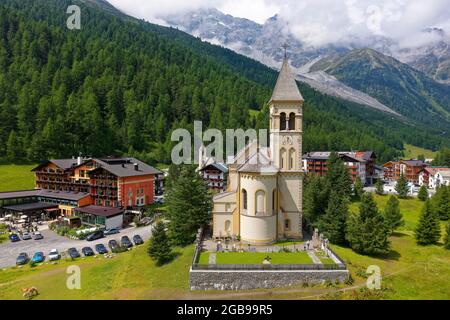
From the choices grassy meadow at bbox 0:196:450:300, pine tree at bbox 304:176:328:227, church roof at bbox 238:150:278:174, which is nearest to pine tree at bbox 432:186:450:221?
grassy meadow at bbox 0:196:450:300

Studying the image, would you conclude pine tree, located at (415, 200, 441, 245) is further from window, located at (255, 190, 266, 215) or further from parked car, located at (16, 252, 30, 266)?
parked car, located at (16, 252, 30, 266)

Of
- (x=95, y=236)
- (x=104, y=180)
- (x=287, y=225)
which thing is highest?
(x=104, y=180)

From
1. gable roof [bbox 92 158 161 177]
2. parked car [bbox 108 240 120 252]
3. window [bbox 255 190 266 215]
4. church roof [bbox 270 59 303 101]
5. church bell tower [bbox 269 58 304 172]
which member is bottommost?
parked car [bbox 108 240 120 252]

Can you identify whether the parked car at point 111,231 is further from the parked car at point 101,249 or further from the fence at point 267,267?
the fence at point 267,267

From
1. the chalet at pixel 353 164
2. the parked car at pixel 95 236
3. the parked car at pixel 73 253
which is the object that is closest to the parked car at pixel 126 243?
the parked car at pixel 73 253

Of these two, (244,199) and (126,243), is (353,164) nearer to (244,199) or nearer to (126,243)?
(244,199)

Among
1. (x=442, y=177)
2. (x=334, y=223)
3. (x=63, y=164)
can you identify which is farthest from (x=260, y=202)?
(x=442, y=177)
